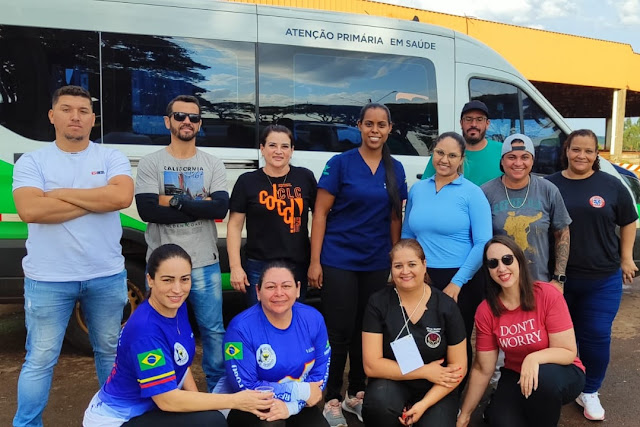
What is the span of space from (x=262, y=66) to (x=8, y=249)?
221cm

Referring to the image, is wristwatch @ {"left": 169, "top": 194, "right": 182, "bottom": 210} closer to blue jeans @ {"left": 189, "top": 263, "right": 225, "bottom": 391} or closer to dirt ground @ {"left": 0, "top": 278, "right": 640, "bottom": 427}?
blue jeans @ {"left": 189, "top": 263, "right": 225, "bottom": 391}

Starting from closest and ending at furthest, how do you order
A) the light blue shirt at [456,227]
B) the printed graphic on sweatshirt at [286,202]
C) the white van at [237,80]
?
the light blue shirt at [456,227]
the printed graphic on sweatshirt at [286,202]
the white van at [237,80]

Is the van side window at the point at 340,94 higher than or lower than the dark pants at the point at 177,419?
higher

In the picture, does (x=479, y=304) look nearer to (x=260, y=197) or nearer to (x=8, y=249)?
(x=260, y=197)

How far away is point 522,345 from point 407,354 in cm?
62

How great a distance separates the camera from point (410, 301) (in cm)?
261

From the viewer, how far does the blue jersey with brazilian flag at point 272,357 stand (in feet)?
7.61

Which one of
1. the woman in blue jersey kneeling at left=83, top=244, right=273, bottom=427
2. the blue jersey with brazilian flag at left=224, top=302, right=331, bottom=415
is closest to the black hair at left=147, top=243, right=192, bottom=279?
the woman in blue jersey kneeling at left=83, top=244, right=273, bottom=427

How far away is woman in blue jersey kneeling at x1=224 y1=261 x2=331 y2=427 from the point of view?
2.31m

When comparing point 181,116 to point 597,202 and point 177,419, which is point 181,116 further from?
point 597,202

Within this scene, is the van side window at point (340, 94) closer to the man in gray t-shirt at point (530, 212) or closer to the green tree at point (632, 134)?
the man in gray t-shirt at point (530, 212)

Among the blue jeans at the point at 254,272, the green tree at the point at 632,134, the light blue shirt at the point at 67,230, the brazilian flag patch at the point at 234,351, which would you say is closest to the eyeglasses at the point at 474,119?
the blue jeans at the point at 254,272

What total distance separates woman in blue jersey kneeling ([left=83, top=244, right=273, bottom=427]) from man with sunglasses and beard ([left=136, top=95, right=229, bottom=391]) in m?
0.55

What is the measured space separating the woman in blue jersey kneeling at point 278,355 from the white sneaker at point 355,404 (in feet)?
2.23
